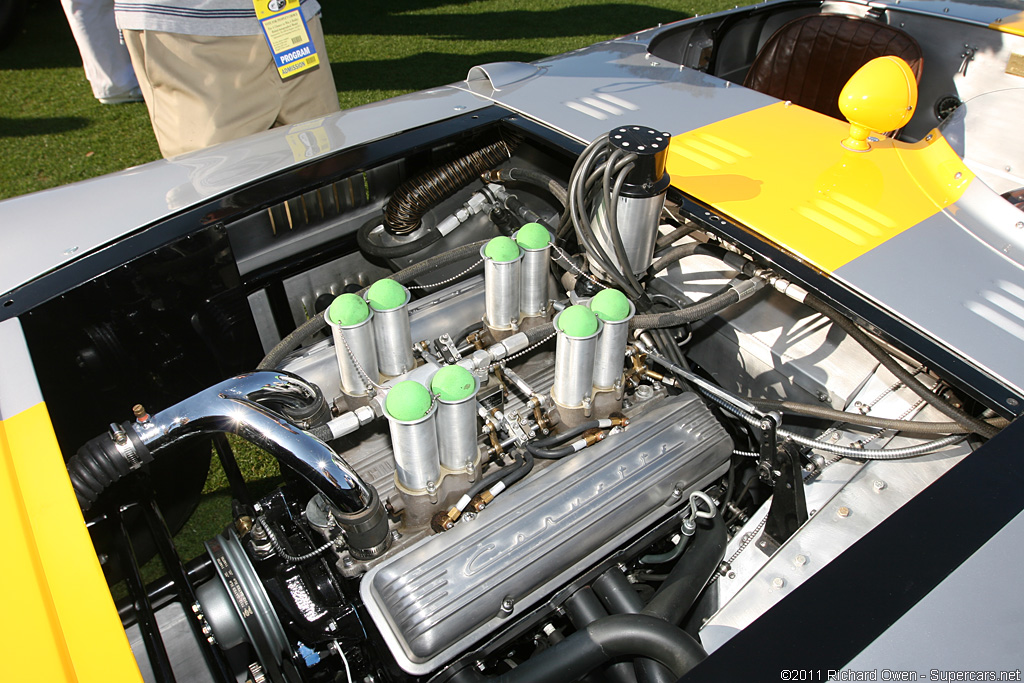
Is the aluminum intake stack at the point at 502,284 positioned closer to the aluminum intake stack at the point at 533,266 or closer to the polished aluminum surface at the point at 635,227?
the aluminum intake stack at the point at 533,266

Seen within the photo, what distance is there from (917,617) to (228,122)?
264cm

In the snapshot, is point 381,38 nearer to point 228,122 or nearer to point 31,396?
point 228,122

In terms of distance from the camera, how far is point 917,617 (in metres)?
0.79

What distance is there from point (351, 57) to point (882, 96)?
496 centimetres

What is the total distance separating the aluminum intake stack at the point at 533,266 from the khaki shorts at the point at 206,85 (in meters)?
1.75

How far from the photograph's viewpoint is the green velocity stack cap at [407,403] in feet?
3.24

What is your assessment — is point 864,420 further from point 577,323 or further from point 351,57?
point 351,57

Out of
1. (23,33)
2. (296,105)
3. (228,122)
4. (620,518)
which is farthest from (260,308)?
(23,33)

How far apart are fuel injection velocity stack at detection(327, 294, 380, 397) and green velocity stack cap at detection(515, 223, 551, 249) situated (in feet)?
1.11

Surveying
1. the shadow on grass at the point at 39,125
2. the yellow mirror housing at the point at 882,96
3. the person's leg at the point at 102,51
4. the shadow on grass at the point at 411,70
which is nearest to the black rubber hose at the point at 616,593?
the yellow mirror housing at the point at 882,96

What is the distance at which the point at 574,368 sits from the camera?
1.19 m

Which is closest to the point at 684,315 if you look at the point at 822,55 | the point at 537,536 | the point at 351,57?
the point at 537,536

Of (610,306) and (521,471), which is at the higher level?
(610,306)

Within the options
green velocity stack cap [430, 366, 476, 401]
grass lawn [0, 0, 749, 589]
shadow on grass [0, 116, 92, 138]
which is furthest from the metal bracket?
shadow on grass [0, 116, 92, 138]
